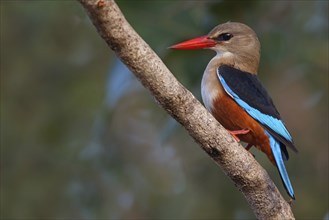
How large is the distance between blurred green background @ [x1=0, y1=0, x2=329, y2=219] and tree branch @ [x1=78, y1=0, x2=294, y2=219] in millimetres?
2156

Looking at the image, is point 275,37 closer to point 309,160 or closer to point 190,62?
point 190,62

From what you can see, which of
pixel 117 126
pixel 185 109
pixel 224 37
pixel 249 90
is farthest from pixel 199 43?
pixel 117 126

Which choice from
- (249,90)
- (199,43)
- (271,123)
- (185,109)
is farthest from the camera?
(199,43)

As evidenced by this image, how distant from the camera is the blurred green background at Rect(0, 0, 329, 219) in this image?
6199 mm

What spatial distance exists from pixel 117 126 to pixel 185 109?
3795mm

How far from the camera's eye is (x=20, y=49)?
705 centimetres

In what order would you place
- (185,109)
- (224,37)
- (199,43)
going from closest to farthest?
(185,109), (199,43), (224,37)

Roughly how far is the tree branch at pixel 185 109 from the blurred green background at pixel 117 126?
2.16 meters

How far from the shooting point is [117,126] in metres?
7.17

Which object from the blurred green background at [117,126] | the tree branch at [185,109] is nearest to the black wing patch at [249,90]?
the tree branch at [185,109]

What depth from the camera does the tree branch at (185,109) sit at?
10.1ft

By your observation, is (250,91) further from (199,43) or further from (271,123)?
(199,43)

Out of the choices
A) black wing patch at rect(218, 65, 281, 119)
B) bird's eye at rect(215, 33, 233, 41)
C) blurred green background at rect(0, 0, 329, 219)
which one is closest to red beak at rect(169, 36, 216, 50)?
bird's eye at rect(215, 33, 233, 41)

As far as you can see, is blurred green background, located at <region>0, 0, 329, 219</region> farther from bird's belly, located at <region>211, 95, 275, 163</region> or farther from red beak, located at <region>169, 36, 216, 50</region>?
bird's belly, located at <region>211, 95, 275, 163</region>
